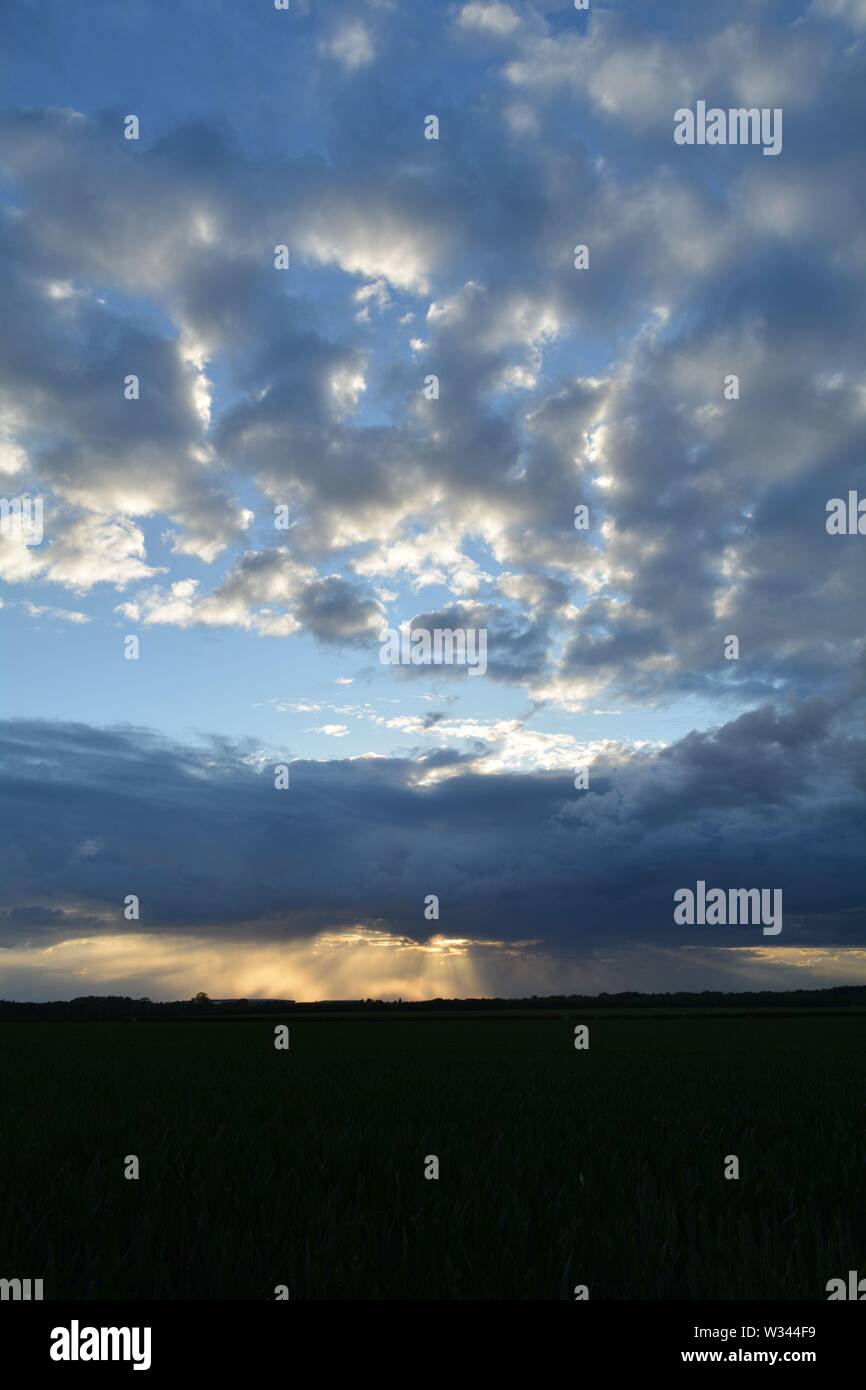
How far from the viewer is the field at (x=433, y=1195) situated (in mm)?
3629

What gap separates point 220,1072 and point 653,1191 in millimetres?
14222

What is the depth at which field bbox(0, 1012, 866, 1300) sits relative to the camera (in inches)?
143

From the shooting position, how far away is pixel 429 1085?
13.3 m

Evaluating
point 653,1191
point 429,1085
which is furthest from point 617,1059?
point 653,1191

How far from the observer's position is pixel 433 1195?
199 inches

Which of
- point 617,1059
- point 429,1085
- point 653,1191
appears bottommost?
point 617,1059

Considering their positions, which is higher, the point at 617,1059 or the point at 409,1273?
the point at 409,1273
